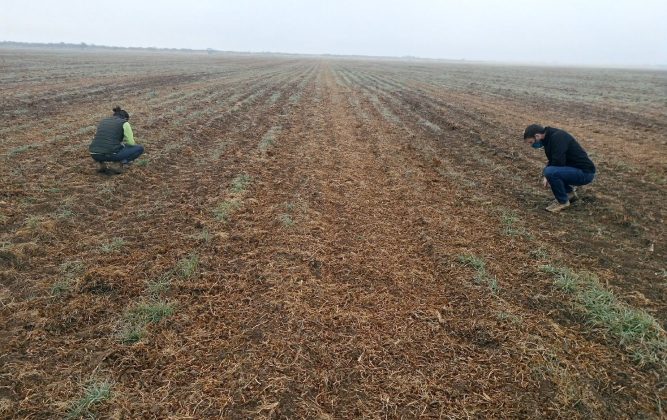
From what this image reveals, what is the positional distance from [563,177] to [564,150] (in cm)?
61

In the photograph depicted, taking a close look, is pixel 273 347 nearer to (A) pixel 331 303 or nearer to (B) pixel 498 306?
(A) pixel 331 303

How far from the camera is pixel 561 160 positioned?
7.11 meters

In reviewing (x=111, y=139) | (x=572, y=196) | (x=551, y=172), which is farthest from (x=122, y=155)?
(x=572, y=196)

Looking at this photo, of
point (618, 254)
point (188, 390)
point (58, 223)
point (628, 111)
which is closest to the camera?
point (188, 390)

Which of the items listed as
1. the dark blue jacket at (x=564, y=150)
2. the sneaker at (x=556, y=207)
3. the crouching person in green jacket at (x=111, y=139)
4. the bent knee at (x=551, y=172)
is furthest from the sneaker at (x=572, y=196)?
the crouching person in green jacket at (x=111, y=139)

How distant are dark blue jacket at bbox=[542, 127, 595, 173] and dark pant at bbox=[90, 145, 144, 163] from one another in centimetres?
892

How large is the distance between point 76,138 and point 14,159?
2225 millimetres

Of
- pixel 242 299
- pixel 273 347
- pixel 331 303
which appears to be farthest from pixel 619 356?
pixel 242 299

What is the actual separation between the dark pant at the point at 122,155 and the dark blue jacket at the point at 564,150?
Result: 29.3ft

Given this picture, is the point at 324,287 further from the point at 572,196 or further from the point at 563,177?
the point at 572,196

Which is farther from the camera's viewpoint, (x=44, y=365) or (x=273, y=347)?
(x=273, y=347)

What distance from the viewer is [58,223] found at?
20.8 feet

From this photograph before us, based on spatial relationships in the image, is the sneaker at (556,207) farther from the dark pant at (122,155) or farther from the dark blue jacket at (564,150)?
the dark pant at (122,155)

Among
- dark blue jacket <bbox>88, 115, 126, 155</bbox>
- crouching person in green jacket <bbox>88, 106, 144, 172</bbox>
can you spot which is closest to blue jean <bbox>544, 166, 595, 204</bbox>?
crouching person in green jacket <bbox>88, 106, 144, 172</bbox>
